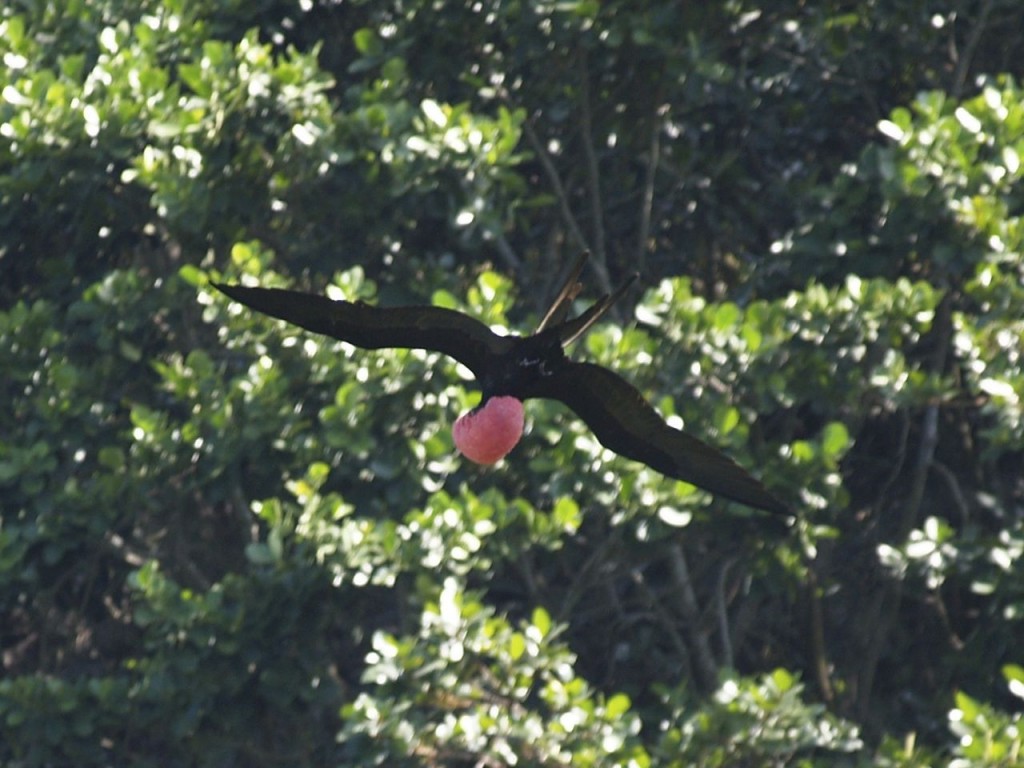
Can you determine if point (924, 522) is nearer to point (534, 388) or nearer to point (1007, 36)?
point (1007, 36)

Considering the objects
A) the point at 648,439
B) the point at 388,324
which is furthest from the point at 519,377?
the point at 648,439

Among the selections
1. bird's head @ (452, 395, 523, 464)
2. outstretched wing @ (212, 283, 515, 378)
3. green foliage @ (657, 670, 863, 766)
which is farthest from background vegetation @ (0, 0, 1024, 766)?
bird's head @ (452, 395, 523, 464)

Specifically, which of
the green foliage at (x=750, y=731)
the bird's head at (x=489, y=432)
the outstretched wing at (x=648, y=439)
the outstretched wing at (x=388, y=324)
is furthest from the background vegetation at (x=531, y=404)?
the bird's head at (x=489, y=432)

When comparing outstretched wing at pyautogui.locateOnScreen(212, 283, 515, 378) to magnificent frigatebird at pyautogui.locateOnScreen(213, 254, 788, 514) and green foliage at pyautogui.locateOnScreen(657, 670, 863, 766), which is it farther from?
green foliage at pyautogui.locateOnScreen(657, 670, 863, 766)

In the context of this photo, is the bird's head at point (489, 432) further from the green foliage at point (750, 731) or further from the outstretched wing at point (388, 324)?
the green foliage at point (750, 731)

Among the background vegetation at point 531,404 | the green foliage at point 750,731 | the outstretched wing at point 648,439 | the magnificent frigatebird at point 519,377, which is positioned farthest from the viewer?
the background vegetation at point 531,404

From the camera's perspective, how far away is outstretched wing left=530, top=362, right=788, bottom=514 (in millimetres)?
7105

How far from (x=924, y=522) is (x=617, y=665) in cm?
149

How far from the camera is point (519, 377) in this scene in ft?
22.5

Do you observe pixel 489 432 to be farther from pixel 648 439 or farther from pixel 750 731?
pixel 750 731

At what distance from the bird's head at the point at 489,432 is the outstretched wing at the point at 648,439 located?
296 mm

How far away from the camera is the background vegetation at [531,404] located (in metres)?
8.71

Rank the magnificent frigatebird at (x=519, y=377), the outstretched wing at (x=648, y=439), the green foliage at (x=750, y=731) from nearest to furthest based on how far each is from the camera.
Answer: the magnificent frigatebird at (x=519, y=377) < the outstretched wing at (x=648, y=439) < the green foliage at (x=750, y=731)

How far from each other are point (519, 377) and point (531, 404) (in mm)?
1847
